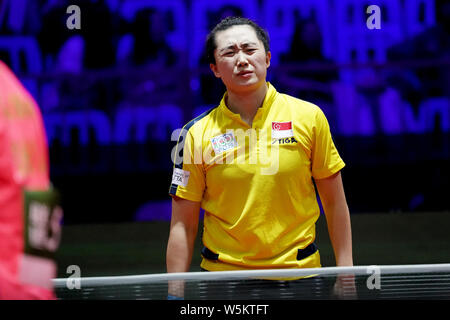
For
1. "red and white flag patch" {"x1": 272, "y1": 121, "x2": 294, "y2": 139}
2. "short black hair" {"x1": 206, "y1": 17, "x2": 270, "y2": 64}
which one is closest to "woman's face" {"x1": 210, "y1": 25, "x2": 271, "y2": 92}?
"short black hair" {"x1": 206, "y1": 17, "x2": 270, "y2": 64}

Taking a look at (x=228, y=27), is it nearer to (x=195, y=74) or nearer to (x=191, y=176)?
(x=191, y=176)

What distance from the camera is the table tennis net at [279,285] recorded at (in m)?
1.81

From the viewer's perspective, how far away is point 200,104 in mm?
6812

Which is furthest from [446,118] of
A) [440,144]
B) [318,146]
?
[318,146]

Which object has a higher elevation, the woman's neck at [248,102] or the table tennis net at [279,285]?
the woman's neck at [248,102]

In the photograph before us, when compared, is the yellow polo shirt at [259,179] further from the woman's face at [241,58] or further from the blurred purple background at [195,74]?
the blurred purple background at [195,74]

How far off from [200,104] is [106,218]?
5.25 feet

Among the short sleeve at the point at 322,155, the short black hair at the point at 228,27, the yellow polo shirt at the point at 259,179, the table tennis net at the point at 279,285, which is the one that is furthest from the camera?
the short black hair at the point at 228,27

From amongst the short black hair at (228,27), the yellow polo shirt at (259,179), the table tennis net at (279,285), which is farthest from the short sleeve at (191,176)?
the table tennis net at (279,285)

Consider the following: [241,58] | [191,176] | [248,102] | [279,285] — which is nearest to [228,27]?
[241,58]

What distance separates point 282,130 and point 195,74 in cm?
446

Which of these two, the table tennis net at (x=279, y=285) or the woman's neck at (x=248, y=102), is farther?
the woman's neck at (x=248, y=102)

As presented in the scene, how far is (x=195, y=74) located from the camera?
6793 mm
